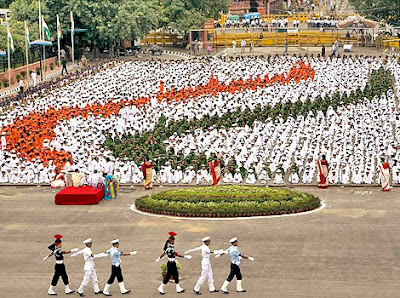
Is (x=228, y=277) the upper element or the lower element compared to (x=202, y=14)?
lower

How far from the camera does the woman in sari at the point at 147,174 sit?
1273 inches

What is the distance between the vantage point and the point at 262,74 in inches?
2180

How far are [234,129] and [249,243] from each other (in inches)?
592

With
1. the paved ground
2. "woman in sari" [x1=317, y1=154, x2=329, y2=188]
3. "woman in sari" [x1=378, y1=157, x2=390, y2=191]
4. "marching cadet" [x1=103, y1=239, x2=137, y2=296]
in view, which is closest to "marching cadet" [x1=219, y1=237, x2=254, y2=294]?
the paved ground

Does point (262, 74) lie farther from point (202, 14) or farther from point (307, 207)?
point (307, 207)

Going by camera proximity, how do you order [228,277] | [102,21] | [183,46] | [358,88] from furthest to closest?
[183,46], [102,21], [358,88], [228,277]

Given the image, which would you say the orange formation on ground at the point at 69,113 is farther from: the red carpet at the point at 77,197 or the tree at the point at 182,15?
the tree at the point at 182,15

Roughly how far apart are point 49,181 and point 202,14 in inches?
1756

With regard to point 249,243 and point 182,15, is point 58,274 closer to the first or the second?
point 249,243

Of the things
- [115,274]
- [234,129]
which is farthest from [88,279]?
[234,129]

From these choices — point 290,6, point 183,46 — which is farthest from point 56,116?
point 290,6

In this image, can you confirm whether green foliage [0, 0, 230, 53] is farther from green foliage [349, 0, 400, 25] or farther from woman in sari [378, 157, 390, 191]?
woman in sari [378, 157, 390, 191]

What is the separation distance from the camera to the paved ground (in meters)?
22.0

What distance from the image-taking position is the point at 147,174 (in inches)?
1282
